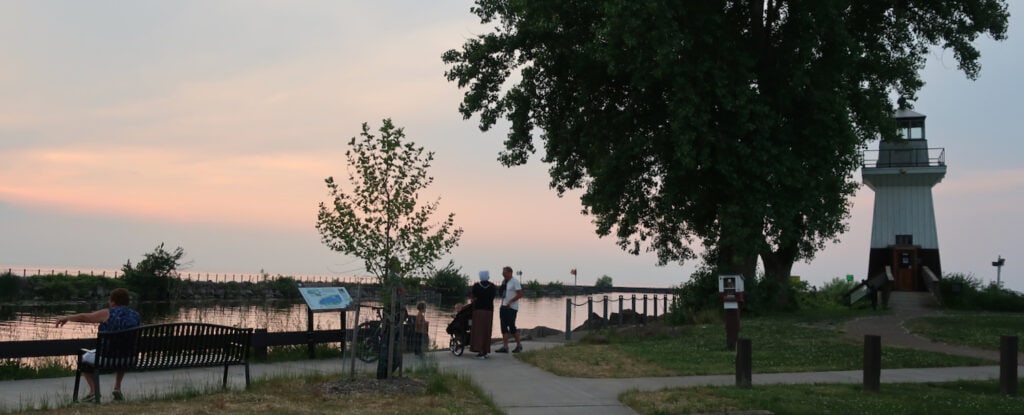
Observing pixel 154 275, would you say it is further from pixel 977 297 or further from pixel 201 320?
pixel 977 297

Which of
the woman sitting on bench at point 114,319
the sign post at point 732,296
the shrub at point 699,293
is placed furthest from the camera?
the shrub at point 699,293

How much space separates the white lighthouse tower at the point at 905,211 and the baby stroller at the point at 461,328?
25.5 m

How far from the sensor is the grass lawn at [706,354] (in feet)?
50.6

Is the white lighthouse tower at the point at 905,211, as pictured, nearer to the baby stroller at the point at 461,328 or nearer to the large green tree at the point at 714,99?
the large green tree at the point at 714,99

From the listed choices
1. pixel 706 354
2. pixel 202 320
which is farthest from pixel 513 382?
pixel 202 320

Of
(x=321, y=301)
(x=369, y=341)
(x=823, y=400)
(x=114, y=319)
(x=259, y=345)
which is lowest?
(x=823, y=400)

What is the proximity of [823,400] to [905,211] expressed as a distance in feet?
97.9

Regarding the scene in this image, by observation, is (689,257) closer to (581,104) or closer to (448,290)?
(581,104)

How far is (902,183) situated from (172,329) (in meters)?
34.8

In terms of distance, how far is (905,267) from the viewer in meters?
37.4

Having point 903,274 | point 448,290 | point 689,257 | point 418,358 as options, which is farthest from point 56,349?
point 448,290

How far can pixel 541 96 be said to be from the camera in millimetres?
29453

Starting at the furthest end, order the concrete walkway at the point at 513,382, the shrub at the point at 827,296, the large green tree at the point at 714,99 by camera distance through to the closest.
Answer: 1. the shrub at the point at 827,296
2. the large green tree at the point at 714,99
3. the concrete walkway at the point at 513,382

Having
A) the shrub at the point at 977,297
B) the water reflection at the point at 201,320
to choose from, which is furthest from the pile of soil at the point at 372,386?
the shrub at the point at 977,297
